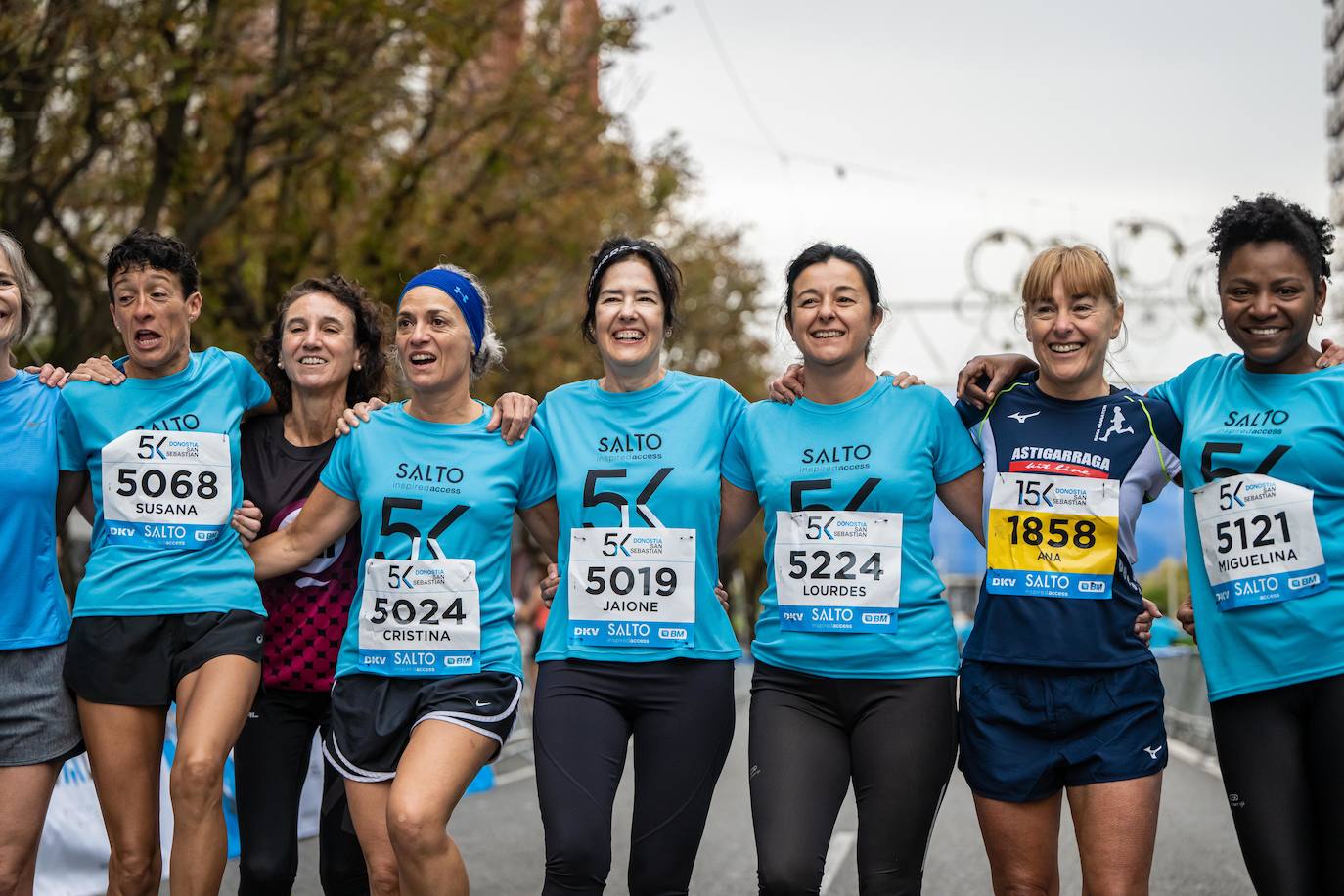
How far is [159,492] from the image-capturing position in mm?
5164

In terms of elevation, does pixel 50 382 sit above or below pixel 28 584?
above

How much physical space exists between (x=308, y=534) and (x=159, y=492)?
1.59ft

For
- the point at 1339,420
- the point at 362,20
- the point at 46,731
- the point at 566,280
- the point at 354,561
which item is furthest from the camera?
the point at 566,280

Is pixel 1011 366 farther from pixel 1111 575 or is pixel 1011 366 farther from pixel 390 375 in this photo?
pixel 390 375

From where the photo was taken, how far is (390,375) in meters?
6.05

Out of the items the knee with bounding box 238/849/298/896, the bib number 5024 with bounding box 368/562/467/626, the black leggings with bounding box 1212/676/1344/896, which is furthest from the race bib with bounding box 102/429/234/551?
the black leggings with bounding box 1212/676/1344/896

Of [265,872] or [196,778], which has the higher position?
[196,778]

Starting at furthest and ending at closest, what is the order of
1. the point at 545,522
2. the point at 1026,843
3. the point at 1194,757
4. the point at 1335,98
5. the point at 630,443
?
the point at 1335,98, the point at 1194,757, the point at 545,522, the point at 630,443, the point at 1026,843

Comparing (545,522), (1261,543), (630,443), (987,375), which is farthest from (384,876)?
(1261,543)

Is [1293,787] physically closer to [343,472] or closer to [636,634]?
[636,634]

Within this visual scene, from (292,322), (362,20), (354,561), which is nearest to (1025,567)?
(354,561)

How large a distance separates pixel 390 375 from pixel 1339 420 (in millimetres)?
3291

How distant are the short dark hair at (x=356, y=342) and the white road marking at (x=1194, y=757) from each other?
907 cm

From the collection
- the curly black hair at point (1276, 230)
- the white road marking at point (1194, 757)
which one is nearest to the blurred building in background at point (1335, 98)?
the white road marking at point (1194, 757)
